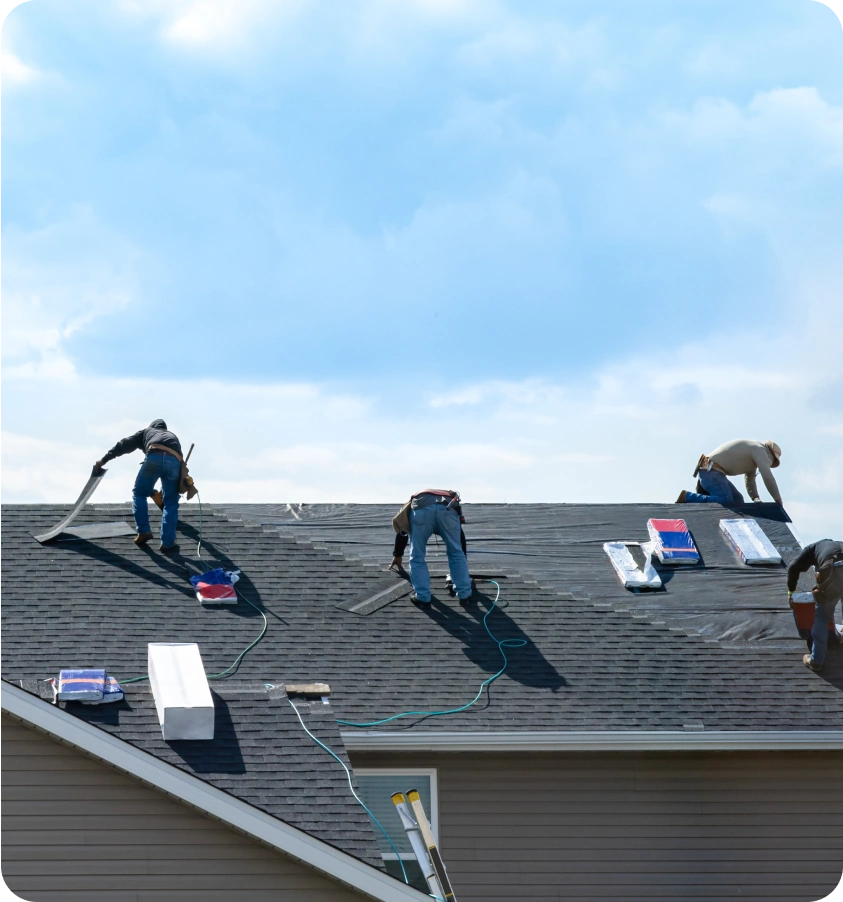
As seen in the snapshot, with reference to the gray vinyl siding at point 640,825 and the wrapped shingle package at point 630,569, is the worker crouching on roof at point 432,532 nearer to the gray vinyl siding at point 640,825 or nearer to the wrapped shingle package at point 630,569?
the wrapped shingle package at point 630,569

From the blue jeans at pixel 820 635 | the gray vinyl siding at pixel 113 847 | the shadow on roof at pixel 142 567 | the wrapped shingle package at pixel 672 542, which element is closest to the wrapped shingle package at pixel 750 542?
the wrapped shingle package at pixel 672 542

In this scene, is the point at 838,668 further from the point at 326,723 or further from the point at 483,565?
the point at 326,723

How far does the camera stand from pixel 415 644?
36.1 feet

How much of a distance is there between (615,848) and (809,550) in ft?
11.8

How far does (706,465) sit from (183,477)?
6.52 meters

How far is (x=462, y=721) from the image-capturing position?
9.95 metres

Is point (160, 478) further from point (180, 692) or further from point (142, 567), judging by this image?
point (180, 692)

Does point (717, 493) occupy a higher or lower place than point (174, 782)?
higher

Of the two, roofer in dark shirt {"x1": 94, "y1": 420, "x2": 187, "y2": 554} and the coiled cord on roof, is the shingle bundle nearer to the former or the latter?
the coiled cord on roof

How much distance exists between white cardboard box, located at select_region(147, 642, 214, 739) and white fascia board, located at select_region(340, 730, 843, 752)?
1553 millimetres

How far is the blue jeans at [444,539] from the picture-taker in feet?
38.4

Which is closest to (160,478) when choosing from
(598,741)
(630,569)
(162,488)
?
(162,488)

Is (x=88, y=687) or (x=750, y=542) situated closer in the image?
(x=88, y=687)

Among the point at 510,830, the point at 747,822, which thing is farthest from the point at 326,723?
the point at 747,822
